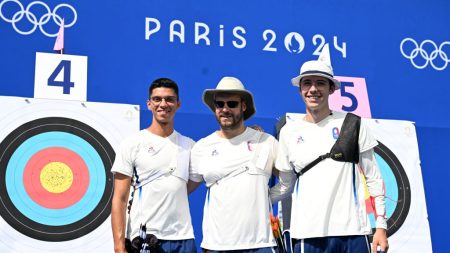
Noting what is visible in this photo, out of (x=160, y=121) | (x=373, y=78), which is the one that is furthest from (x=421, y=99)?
(x=160, y=121)

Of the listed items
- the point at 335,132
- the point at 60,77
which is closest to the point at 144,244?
the point at 335,132

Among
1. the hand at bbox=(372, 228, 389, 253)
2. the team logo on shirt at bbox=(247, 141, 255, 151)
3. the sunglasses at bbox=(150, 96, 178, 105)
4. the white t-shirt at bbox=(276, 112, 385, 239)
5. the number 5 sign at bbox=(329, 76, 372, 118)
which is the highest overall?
the number 5 sign at bbox=(329, 76, 372, 118)

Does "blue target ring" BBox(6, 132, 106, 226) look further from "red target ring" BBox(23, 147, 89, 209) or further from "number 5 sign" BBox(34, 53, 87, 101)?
"number 5 sign" BBox(34, 53, 87, 101)

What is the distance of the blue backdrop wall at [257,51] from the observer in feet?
10.4

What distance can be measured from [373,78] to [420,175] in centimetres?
63

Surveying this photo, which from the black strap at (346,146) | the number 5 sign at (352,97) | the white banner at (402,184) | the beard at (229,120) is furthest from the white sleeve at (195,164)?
the number 5 sign at (352,97)

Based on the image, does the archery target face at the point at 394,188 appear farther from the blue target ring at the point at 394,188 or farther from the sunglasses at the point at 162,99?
the sunglasses at the point at 162,99

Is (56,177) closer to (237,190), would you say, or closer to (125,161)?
(125,161)

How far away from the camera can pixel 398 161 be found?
3660 millimetres

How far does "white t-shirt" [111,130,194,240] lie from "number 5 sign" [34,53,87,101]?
Result: 41.5 inches

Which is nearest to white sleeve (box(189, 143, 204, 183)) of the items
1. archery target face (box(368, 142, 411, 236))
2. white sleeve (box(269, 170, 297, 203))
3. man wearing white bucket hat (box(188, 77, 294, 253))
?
Result: man wearing white bucket hat (box(188, 77, 294, 253))

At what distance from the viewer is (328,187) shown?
1.97 m

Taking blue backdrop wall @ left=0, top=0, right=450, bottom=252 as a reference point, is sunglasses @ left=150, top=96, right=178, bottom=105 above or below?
below

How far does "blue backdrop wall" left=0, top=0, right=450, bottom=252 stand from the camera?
3178mm
